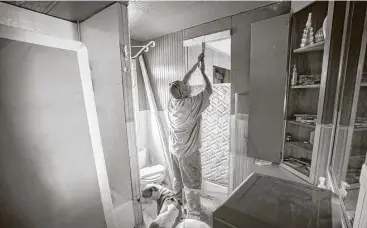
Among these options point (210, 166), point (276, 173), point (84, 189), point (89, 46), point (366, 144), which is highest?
point (89, 46)

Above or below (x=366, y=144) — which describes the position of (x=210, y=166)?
below

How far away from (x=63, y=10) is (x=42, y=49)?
2.83ft

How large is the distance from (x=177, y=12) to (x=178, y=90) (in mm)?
752

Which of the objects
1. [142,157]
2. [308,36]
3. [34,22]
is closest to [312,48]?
[308,36]

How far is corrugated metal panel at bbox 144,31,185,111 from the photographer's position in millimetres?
2111

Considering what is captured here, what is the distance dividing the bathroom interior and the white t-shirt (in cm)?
31

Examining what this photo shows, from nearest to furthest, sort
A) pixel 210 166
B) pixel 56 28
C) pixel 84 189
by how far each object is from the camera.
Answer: pixel 84 189, pixel 56 28, pixel 210 166

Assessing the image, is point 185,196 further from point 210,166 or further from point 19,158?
point 19,158

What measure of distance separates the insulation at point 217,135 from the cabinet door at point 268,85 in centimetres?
39

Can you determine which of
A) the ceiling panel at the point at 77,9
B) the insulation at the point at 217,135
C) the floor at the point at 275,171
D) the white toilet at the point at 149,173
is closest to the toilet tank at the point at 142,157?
the white toilet at the point at 149,173

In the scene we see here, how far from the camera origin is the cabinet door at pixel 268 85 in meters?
1.33

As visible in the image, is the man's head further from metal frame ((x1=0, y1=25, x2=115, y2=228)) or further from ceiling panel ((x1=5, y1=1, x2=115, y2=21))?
metal frame ((x1=0, y1=25, x2=115, y2=228))

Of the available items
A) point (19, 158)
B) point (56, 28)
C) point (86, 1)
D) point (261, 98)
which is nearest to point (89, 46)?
point (56, 28)

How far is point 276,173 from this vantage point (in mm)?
1459
